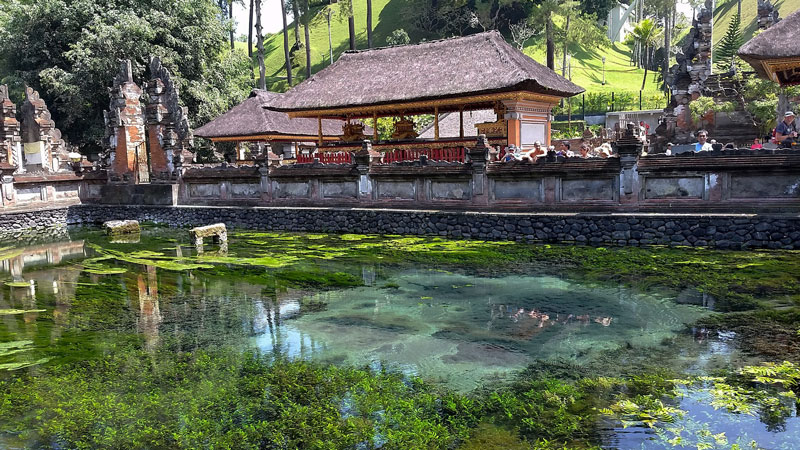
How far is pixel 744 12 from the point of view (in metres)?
67.9

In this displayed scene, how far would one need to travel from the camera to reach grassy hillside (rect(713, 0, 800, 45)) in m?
58.9

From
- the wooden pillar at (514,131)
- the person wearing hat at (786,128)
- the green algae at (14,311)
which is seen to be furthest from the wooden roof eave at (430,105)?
the green algae at (14,311)

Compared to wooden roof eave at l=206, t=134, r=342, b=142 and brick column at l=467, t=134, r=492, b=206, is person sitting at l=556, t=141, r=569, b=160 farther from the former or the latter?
wooden roof eave at l=206, t=134, r=342, b=142

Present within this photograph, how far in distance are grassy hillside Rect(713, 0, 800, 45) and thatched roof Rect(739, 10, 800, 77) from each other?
5361 cm

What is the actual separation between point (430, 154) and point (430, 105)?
6.31 feet

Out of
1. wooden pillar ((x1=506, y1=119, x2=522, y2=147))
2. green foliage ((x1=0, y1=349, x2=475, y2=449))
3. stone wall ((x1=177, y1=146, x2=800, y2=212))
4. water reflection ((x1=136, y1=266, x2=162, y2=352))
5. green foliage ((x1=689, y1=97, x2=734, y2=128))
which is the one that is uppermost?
green foliage ((x1=689, y1=97, x2=734, y2=128))

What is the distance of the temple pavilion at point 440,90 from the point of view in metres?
18.1

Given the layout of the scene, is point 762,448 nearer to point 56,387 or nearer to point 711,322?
point 711,322

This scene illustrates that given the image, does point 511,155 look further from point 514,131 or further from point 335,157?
point 335,157

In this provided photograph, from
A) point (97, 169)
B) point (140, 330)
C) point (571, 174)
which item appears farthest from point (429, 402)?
point (97, 169)

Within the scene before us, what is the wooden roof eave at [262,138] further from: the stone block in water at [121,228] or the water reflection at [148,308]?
the water reflection at [148,308]

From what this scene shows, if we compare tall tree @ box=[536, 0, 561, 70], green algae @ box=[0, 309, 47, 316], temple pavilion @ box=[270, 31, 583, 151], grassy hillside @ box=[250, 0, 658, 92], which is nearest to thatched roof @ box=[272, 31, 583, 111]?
temple pavilion @ box=[270, 31, 583, 151]

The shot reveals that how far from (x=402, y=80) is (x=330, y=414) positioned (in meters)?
16.0

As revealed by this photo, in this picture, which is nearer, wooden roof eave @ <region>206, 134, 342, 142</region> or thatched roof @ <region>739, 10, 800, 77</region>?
thatched roof @ <region>739, 10, 800, 77</region>
